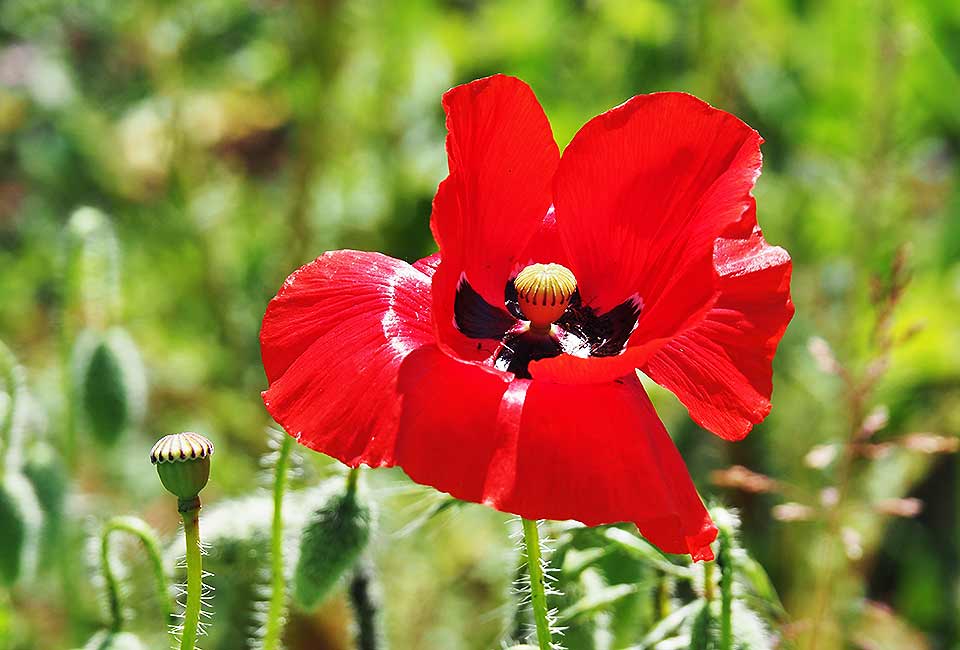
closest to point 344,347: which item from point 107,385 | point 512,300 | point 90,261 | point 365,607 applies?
point 512,300

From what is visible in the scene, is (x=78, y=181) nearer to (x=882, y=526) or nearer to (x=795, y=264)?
(x=795, y=264)

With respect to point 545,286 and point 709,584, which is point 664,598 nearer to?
point 709,584

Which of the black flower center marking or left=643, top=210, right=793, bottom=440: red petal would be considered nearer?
left=643, top=210, right=793, bottom=440: red petal

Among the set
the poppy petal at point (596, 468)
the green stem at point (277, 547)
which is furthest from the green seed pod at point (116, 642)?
the poppy petal at point (596, 468)

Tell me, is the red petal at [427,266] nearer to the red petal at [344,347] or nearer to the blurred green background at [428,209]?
the red petal at [344,347]

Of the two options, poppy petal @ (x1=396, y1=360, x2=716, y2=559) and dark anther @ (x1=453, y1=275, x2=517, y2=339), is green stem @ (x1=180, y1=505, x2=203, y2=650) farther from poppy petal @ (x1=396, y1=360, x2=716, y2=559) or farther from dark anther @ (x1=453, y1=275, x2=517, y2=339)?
dark anther @ (x1=453, y1=275, x2=517, y2=339)

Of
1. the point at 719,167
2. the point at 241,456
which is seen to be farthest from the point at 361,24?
the point at 719,167

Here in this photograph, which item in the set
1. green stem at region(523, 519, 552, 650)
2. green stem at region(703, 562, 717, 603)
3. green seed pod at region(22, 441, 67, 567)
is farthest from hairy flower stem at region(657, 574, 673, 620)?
green seed pod at region(22, 441, 67, 567)
